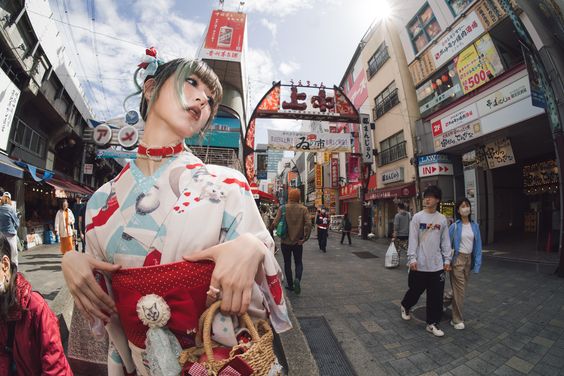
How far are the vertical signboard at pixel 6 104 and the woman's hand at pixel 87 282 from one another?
10.1 meters

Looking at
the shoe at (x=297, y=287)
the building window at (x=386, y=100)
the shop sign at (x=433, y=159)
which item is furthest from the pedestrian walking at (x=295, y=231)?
the building window at (x=386, y=100)

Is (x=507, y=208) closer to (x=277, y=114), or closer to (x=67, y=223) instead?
(x=277, y=114)

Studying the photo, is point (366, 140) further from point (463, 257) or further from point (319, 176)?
point (319, 176)

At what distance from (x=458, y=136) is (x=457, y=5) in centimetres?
498

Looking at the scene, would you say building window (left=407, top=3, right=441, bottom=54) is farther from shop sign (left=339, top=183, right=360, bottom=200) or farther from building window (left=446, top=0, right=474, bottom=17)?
shop sign (left=339, top=183, right=360, bottom=200)

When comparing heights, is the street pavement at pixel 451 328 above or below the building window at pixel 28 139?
below

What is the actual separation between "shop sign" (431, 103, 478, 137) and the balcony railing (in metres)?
2.22

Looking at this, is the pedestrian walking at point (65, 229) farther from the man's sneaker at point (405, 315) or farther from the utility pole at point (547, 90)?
the utility pole at point (547, 90)

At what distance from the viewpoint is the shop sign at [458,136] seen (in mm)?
8727

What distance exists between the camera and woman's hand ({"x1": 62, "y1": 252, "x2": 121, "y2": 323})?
2.87 feet

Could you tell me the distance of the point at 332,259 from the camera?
26.8ft

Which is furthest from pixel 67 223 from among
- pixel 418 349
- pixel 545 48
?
pixel 545 48

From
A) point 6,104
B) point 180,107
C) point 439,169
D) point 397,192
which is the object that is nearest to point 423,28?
point 439,169

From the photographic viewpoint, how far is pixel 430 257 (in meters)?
3.33
